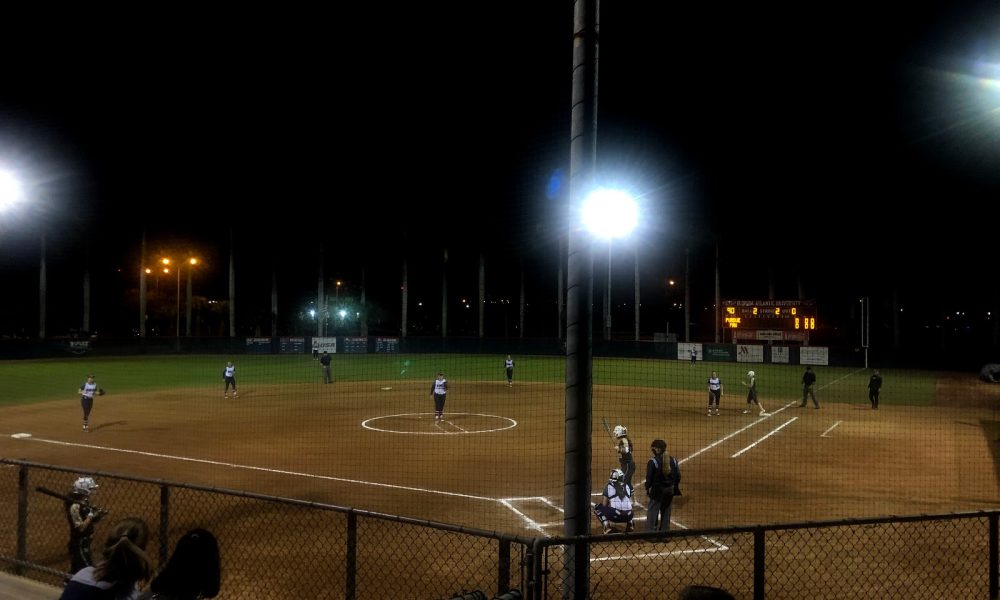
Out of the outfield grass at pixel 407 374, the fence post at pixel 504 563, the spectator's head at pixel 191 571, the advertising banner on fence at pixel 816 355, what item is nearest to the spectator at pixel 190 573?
the spectator's head at pixel 191 571

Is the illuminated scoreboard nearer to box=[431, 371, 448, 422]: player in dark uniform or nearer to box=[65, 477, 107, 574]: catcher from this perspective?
box=[431, 371, 448, 422]: player in dark uniform

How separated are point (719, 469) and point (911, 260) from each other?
219 ft

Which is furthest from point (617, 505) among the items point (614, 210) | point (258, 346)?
point (258, 346)

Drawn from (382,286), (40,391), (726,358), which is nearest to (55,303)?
(382,286)

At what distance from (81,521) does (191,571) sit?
5.28 metres

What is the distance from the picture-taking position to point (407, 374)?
46.2 metres

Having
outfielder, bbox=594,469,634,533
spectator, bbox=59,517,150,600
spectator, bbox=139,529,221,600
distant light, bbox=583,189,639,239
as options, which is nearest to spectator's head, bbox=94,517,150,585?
spectator, bbox=59,517,150,600

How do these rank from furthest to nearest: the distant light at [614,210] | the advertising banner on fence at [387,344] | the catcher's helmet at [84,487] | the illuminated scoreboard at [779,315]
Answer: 1. the advertising banner on fence at [387,344]
2. the illuminated scoreboard at [779,315]
3. the distant light at [614,210]
4. the catcher's helmet at [84,487]

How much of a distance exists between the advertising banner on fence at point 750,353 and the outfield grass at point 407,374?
2.03 ft

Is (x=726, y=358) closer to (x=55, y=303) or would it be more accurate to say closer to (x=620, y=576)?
(x=620, y=576)

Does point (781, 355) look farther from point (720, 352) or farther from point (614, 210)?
point (614, 210)

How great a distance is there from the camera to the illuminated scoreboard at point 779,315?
39.1 meters

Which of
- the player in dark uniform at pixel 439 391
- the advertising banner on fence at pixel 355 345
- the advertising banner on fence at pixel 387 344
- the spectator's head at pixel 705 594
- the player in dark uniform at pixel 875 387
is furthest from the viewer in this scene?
the advertising banner on fence at pixel 387 344

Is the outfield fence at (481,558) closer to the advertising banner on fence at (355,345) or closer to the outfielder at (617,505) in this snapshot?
the outfielder at (617,505)
